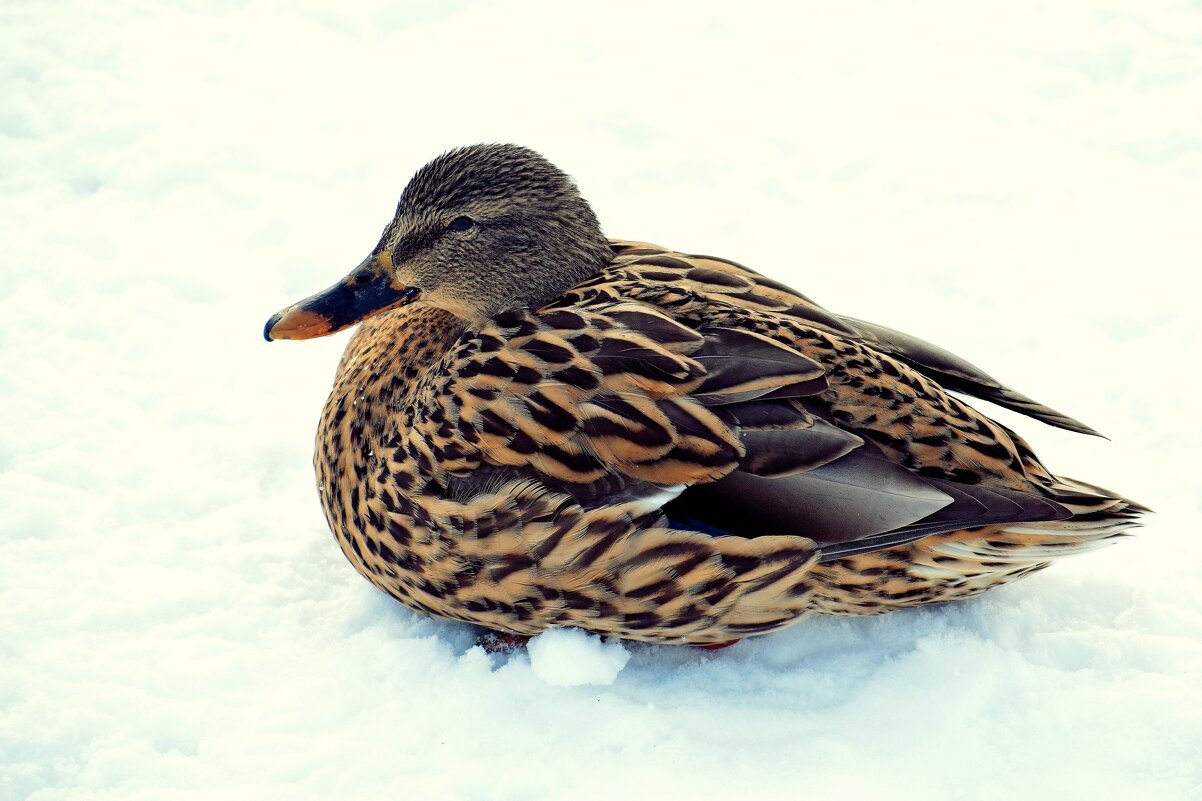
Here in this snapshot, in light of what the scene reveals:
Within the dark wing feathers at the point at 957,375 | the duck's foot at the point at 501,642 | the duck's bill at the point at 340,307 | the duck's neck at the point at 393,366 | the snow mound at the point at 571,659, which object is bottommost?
the duck's foot at the point at 501,642

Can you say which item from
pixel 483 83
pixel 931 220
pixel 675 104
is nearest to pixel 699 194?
pixel 675 104

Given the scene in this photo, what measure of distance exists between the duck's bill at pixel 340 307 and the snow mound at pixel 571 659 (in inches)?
46.1

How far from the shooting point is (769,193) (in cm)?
522

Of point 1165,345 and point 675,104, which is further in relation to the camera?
point 675,104

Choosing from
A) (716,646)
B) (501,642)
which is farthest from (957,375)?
(501,642)

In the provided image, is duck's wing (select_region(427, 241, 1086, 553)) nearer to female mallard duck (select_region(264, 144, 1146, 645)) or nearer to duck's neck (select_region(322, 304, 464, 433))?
female mallard duck (select_region(264, 144, 1146, 645))

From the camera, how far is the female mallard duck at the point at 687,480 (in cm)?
286

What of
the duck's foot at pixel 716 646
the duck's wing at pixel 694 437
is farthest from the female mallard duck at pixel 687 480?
the duck's foot at pixel 716 646

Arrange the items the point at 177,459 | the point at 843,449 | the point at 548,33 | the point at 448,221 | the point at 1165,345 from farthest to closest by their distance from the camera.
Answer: the point at 548,33
the point at 1165,345
the point at 177,459
the point at 448,221
the point at 843,449

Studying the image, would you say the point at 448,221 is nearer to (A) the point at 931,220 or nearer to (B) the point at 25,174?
(A) the point at 931,220

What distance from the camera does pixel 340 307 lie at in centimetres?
345

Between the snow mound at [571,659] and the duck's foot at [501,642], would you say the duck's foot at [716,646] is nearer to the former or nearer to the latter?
the snow mound at [571,659]

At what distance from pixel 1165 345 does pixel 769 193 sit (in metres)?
1.87

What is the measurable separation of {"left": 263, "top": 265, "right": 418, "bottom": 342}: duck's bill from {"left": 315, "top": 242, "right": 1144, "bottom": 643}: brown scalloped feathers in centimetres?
43
